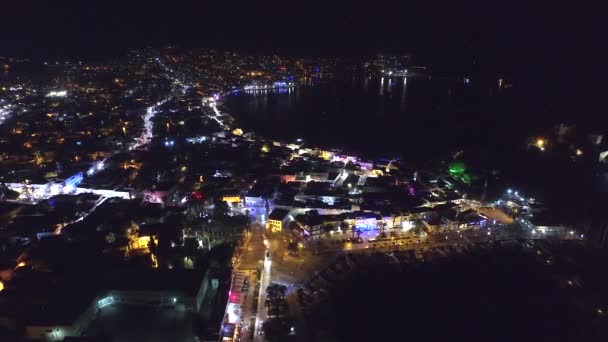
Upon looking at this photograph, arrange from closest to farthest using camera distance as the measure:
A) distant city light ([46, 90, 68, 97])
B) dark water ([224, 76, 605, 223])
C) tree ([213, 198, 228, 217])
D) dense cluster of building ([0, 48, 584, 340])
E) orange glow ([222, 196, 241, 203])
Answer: dense cluster of building ([0, 48, 584, 340]), tree ([213, 198, 228, 217]), orange glow ([222, 196, 241, 203]), dark water ([224, 76, 605, 223]), distant city light ([46, 90, 68, 97])

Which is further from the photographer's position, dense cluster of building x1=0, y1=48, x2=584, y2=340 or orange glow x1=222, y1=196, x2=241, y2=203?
orange glow x1=222, y1=196, x2=241, y2=203

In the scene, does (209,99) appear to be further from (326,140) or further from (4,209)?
(4,209)

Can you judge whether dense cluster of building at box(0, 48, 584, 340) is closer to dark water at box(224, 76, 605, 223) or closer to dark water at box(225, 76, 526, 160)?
dark water at box(224, 76, 605, 223)

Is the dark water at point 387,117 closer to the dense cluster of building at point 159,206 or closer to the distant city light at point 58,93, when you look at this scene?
the dense cluster of building at point 159,206

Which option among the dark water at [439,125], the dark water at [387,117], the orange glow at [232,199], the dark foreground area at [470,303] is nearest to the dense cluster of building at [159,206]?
the orange glow at [232,199]

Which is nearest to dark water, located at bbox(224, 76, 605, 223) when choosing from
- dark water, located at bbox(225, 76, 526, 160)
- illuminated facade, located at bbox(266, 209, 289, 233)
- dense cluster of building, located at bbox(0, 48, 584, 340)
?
dark water, located at bbox(225, 76, 526, 160)

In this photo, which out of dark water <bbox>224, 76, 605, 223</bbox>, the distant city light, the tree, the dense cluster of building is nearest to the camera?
the dense cluster of building

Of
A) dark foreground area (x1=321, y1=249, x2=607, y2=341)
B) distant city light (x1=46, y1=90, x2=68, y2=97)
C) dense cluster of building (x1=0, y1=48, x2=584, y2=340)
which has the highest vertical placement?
distant city light (x1=46, y1=90, x2=68, y2=97)

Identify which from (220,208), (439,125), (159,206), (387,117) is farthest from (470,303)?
(387,117)

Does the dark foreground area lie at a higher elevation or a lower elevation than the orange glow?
lower

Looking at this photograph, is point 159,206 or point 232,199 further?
point 232,199

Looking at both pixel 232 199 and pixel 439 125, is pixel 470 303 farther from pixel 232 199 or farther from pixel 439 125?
pixel 439 125
